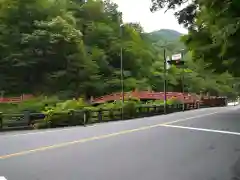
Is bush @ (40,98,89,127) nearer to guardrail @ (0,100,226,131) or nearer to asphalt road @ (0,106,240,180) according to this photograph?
guardrail @ (0,100,226,131)

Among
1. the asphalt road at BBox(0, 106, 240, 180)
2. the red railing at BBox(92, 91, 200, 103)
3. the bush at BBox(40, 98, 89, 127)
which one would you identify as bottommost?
the asphalt road at BBox(0, 106, 240, 180)

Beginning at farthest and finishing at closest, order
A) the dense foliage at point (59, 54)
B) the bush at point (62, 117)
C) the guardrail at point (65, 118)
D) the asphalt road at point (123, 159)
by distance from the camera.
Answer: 1. the dense foliage at point (59, 54)
2. the bush at point (62, 117)
3. the guardrail at point (65, 118)
4. the asphalt road at point (123, 159)

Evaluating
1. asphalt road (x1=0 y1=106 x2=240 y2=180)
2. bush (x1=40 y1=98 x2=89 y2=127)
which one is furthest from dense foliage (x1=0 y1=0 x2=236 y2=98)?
asphalt road (x1=0 y1=106 x2=240 y2=180)

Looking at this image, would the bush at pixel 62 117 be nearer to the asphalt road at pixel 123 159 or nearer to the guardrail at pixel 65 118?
the guardrail at pixel 65 118

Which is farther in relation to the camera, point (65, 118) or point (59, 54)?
point (59, 54)

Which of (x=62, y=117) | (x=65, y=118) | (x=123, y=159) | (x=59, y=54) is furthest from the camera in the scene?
(x=59, y=54)

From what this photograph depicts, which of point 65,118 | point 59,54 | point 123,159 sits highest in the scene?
point 59,54

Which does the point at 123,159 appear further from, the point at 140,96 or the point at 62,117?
the point at 140,96

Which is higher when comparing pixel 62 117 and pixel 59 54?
pixel 59 54

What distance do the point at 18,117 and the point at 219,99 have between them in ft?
175

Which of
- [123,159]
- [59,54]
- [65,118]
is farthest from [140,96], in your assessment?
[123,159]

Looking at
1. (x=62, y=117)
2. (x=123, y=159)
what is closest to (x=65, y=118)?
(x=62, y=117)

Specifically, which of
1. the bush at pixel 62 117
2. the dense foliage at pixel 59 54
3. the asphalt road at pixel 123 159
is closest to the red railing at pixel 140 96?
the dense foliage at pixel 59 54

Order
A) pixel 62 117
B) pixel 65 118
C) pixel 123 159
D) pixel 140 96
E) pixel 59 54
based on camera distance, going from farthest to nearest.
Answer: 1. pixel 140 96
2. pixel 59 54
3. pixel 65 118
4. pixel 62 117
5. pixel 123 159
